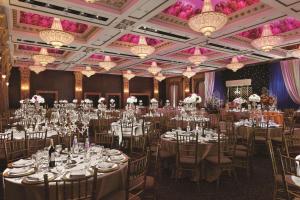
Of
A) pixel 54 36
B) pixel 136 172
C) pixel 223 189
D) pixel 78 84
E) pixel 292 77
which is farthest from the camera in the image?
pixel 78 84

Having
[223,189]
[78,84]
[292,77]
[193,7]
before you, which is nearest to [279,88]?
[292,77]

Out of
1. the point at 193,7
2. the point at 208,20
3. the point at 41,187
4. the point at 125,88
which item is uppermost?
the point at 193,7

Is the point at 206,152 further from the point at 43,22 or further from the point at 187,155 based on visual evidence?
the point at 43,22

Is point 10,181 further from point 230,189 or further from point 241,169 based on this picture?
point 241,169

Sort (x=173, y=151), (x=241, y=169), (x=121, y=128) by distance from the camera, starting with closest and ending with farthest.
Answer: (x=173, y=151) < (x=241, y=169) < (x=121, y=128)

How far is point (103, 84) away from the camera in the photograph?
718 inches

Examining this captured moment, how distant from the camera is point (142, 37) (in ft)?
27.3

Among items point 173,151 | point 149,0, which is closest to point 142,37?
point 149,0

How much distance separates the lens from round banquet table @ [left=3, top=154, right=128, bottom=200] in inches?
88.9

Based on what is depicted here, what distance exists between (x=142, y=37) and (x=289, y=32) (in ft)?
18.0

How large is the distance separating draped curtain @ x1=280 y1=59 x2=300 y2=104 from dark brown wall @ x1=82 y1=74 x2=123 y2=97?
1179cm

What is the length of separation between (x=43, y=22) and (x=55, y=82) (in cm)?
894

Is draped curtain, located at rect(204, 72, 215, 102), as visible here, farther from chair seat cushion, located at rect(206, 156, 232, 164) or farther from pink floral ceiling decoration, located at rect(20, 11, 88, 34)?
chair seat cushion, located at rect(206, 156, 232, 164)

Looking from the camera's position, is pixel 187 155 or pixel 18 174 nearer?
pixel 18 174
